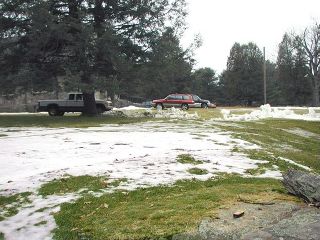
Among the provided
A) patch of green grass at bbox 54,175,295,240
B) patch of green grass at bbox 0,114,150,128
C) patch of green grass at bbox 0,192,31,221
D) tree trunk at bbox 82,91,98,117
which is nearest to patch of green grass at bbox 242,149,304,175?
patch of green grass at bbox 54,175,295,240

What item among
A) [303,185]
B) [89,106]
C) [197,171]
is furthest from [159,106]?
[303,185]

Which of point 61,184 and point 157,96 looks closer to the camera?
point 61,184

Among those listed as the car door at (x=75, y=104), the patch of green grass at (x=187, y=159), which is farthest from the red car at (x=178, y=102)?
the patch of green grass at (x=187, y=159)

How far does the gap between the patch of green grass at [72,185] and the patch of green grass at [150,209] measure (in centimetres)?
60

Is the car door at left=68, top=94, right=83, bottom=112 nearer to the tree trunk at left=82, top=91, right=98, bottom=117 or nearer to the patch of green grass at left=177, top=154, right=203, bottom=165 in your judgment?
the tree trunk at left=82, top=91, right=98, bottom=117

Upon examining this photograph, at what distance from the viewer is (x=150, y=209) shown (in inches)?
265

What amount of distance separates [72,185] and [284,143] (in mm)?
9437

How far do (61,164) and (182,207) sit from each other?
4.70m

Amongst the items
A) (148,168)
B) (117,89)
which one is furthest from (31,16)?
(148,168)

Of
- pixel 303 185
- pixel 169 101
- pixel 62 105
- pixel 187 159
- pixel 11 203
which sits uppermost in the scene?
pixel 169 101

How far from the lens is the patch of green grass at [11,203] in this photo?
7.15 meters

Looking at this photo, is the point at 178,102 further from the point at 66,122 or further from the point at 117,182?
the point at 117,182

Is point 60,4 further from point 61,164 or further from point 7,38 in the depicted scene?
point 61,164

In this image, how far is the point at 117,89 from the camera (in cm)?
→ 2320
